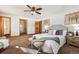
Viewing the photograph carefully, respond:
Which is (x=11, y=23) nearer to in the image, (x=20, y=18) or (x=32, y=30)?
(x=20, y=18)

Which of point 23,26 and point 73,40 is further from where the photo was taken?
point 23,26

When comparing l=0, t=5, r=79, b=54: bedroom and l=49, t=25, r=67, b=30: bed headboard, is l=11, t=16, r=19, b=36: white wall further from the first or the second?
l=49, t=25, r=67, b=30: bed headboard

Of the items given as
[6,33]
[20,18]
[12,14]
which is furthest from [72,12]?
[6,33]

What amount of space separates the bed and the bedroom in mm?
74

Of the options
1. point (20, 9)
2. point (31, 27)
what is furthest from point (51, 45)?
point (20, 9)

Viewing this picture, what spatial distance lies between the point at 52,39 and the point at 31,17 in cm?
51

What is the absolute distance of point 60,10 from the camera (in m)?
1.88

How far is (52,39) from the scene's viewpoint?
191 centimetres

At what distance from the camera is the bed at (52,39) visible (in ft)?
6.20

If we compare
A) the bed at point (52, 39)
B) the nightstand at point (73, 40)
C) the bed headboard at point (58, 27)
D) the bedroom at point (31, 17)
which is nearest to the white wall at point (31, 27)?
the bedroom at point (31, 17)

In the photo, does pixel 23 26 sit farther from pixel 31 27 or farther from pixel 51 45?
pixel 51 45

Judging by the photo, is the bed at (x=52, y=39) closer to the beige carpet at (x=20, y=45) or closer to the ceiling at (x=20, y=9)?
the beige carpet at (x=20, y=45)
